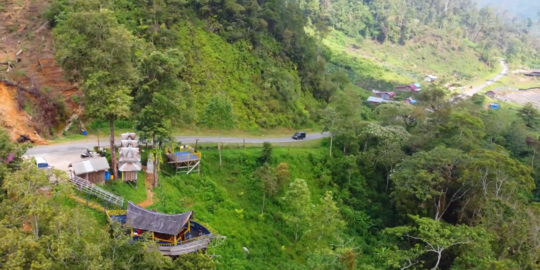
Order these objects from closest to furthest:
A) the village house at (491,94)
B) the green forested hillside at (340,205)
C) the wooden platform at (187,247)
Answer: the green forested hillside at (340,205) < the wooden platform at (187,247) < the village house at (491,94)

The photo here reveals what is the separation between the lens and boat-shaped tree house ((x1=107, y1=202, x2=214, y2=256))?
64.4 feet

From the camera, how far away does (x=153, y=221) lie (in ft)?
65.3

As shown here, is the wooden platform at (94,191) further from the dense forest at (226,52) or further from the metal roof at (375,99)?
the metal roof at (375,99)

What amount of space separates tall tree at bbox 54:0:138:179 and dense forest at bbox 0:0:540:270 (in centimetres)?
8

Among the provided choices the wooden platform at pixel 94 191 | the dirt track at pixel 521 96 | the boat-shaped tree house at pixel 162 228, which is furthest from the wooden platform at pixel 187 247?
the dirt track at pixel 521 96

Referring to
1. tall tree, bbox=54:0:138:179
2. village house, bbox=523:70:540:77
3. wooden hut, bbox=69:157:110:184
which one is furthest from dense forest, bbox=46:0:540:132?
village house, bbox=523:70:540:77

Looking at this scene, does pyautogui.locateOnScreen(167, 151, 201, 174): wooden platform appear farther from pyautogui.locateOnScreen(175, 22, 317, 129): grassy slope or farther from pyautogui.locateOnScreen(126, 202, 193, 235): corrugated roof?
pyautogui.locateOnScreen(175, 22, 317, 129): grassy slope

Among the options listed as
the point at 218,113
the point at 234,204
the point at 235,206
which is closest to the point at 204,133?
the point at 218,113

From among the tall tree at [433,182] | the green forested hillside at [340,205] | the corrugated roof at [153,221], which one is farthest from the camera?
the tall tree at [433,182]

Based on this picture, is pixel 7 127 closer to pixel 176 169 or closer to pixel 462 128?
pixel 176 169

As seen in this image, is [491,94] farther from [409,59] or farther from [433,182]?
[433,182]

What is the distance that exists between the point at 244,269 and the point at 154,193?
24.9ft

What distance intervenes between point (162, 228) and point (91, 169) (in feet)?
19.7

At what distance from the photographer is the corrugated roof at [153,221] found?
1967 centimetres
